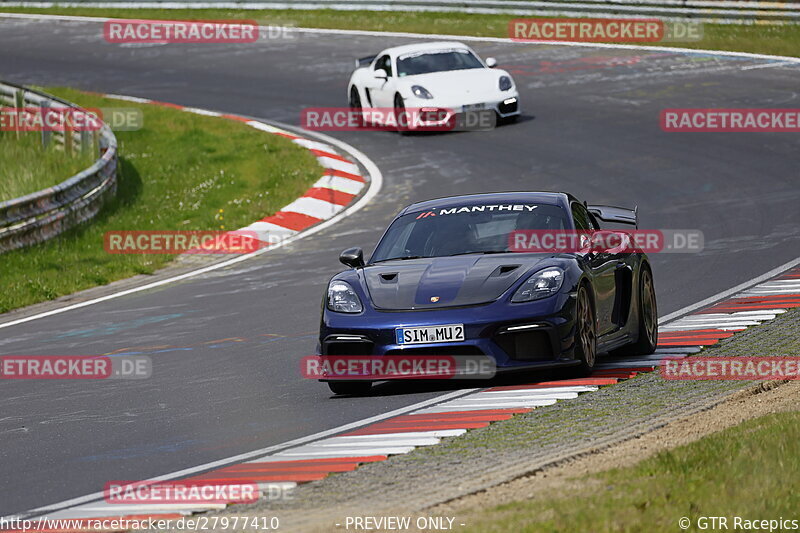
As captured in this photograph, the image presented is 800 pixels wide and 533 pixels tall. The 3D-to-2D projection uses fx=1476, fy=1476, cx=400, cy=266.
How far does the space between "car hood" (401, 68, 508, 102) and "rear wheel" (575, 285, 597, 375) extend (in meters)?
13.9

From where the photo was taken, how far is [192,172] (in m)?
22.4

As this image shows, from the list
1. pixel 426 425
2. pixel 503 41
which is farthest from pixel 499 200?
pixel 503 41

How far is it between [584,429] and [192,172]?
51.0ft

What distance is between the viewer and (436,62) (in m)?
24.3

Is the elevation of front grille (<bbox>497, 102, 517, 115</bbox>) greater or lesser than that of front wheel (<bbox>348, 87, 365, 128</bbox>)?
greater

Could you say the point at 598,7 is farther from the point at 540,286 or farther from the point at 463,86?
the point at 540,286

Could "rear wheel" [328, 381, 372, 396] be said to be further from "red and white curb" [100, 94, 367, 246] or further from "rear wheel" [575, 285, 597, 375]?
"red and white curb" [100, 94, 367, 246]

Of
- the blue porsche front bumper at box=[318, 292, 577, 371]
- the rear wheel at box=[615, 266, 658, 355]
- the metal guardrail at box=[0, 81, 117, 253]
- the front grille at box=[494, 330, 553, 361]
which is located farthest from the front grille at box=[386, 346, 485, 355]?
the metal guardrail at box=[0, 81, 117, 253]

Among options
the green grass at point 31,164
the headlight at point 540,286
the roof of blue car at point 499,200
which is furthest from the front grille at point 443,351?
the green grass at point 31,164

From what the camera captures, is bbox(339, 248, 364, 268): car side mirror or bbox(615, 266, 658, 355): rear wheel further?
bbox(615, 266, 658, 355): rear wheel

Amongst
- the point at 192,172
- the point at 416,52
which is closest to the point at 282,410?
the point at 192,172

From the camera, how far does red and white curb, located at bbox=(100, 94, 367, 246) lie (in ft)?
60.7

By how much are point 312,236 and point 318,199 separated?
2.06 metres

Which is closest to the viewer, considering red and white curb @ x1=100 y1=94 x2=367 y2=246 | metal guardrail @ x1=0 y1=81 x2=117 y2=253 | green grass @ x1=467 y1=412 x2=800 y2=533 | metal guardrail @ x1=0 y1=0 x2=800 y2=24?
green grass @ x1=467 y1=412 x2=800 y2=533
